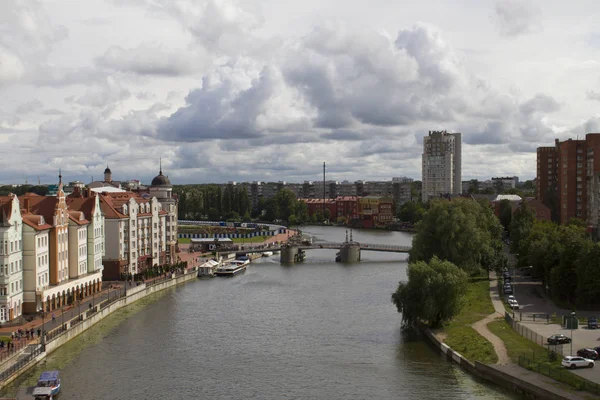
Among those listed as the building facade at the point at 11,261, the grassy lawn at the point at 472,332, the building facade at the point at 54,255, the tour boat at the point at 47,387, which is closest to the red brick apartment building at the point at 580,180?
the grassy lawn at the point at 472,332

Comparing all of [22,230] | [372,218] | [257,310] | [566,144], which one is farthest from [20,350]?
[372,218]

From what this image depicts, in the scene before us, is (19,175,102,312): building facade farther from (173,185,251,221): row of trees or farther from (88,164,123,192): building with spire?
(173,185,251,221): row of trees

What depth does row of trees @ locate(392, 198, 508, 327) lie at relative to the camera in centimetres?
4778

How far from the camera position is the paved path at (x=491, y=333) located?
39487 millimetres

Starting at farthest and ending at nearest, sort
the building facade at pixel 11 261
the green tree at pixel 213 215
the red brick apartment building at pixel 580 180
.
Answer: the green tree at pixel 213 215 < the red brick apartment building at pixel 580 180 < the building facade at pixel 11 261

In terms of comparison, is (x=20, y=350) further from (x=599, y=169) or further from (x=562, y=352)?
(x=599, y=169)

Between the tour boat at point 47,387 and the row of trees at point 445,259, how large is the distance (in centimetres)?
2327

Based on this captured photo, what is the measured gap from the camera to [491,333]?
148 ft

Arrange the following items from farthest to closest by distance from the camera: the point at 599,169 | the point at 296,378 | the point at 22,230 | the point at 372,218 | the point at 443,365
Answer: the point at 372,218 → the point at 599,169 → the point at 22,230 → the point at 443,365 → the point at 296,378

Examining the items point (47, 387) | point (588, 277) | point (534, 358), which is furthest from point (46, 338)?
point (588, 277)

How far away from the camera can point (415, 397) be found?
35.2 metres

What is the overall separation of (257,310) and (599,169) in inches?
2131

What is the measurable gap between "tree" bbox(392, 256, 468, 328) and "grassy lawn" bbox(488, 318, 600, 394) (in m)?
2.97

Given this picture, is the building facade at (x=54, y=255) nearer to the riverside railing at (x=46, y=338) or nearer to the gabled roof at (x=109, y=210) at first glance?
the riverside railing at (x=46, y=338)
